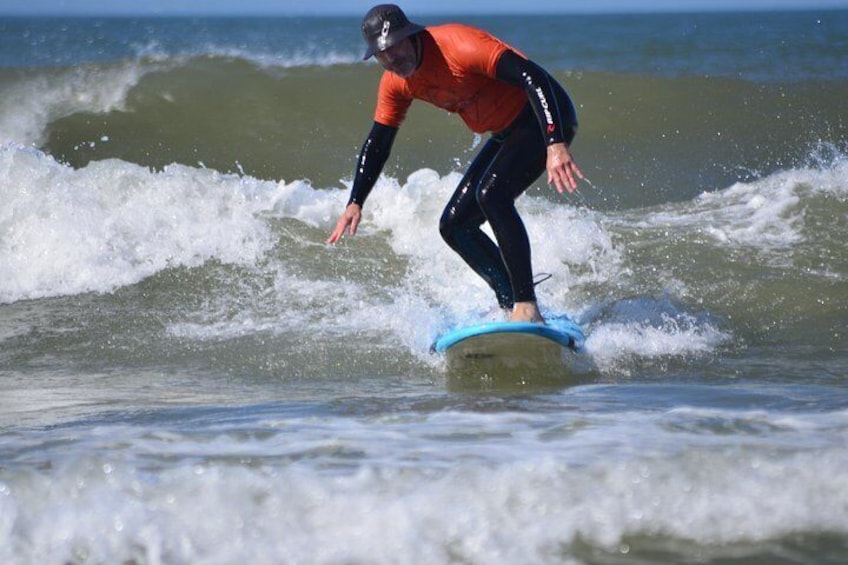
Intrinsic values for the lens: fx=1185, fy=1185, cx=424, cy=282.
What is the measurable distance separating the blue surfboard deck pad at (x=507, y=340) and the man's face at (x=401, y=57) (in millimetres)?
1248

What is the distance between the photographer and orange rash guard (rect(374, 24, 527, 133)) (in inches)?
209

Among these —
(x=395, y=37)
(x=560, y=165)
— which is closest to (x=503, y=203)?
(x=560, y=165)

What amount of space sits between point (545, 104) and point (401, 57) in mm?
678

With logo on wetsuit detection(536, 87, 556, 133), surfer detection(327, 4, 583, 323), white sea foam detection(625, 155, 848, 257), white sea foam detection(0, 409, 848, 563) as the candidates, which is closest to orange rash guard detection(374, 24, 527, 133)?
surfer detection(327, 4, 583, 323)

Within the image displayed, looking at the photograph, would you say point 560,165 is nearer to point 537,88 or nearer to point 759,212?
point 537,88

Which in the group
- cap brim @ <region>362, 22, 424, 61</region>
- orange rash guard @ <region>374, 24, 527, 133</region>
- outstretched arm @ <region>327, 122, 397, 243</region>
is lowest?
outstretched arm @ <region>327, 122, 397, 243</region>

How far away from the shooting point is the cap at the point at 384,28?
519 cm

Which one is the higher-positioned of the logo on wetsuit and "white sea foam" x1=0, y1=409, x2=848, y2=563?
the logo on wetsuit

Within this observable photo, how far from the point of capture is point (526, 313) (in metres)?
5.70

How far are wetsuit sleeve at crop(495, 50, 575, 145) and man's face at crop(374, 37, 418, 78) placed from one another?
0.39 metres

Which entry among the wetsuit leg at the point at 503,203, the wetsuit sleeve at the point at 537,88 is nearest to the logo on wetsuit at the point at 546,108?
the wetsuit sleeve at the point at 537,88

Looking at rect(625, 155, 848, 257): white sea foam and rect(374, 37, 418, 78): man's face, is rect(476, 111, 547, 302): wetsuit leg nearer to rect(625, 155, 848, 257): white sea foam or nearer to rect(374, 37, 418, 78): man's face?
rect(374, 37, 418, 78): man's face

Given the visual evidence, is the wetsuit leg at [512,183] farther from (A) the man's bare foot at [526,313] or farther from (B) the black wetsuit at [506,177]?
(A) the man's bare foot at [526,313]

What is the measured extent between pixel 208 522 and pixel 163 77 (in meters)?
13.5
